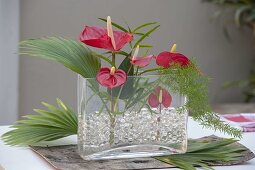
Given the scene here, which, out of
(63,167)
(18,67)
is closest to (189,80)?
(63,167)

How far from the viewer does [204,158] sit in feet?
4.85

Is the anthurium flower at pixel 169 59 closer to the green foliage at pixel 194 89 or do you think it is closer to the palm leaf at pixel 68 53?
the green foliage at pixel 194 89

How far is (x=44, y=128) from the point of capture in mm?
1596

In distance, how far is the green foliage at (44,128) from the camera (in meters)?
1.57

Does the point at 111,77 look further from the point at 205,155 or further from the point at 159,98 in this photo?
the point at 205,155

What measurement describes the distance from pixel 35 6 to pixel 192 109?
2.69m

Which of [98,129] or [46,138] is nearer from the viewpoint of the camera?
[98,129]

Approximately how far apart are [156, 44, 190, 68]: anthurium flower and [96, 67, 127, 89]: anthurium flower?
9cm

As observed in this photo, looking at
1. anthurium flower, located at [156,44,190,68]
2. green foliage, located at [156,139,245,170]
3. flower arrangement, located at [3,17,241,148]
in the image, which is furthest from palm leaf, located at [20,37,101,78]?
green foliage, located at [156,139,245,170]

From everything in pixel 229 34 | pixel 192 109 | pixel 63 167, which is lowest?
pixel 63 167

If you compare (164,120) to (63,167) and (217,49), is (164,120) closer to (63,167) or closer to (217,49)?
(63,167)

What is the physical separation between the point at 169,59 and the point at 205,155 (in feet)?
0.73

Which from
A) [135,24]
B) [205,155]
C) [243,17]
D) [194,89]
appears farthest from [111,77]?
[243,17]

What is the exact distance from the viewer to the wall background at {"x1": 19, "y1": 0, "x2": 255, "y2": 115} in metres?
4.02
